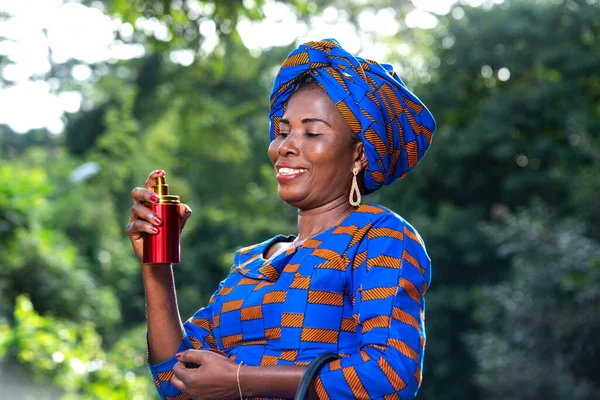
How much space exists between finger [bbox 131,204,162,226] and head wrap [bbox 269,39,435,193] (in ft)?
1.46

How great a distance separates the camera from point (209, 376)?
2.00 meters

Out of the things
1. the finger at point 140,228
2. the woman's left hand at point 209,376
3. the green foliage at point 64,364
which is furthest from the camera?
the green foliage at point 64,364

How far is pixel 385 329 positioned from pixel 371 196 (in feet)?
53.3

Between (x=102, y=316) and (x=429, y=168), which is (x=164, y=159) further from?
(x=102, y=316)

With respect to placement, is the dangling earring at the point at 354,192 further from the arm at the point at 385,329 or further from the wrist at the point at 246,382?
the wrist at the point at 246,382

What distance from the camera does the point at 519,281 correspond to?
13.7m

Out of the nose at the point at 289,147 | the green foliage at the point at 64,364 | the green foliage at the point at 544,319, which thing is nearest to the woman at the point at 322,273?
the nose at the point at 289,147

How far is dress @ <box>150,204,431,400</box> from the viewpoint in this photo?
1920 mm

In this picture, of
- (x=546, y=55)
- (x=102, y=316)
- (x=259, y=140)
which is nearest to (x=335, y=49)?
(x=102, y=316)

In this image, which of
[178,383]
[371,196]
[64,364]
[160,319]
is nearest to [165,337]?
[160,319]

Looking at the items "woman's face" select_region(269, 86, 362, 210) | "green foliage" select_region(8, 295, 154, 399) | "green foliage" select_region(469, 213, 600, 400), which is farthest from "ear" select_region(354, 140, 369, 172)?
"green foliage" select_region(469, 213, 600, 400)

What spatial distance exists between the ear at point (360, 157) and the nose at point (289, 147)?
5.4 inches

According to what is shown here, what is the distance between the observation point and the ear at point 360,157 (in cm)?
221

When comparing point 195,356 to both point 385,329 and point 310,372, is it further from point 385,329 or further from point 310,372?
point 385,329
